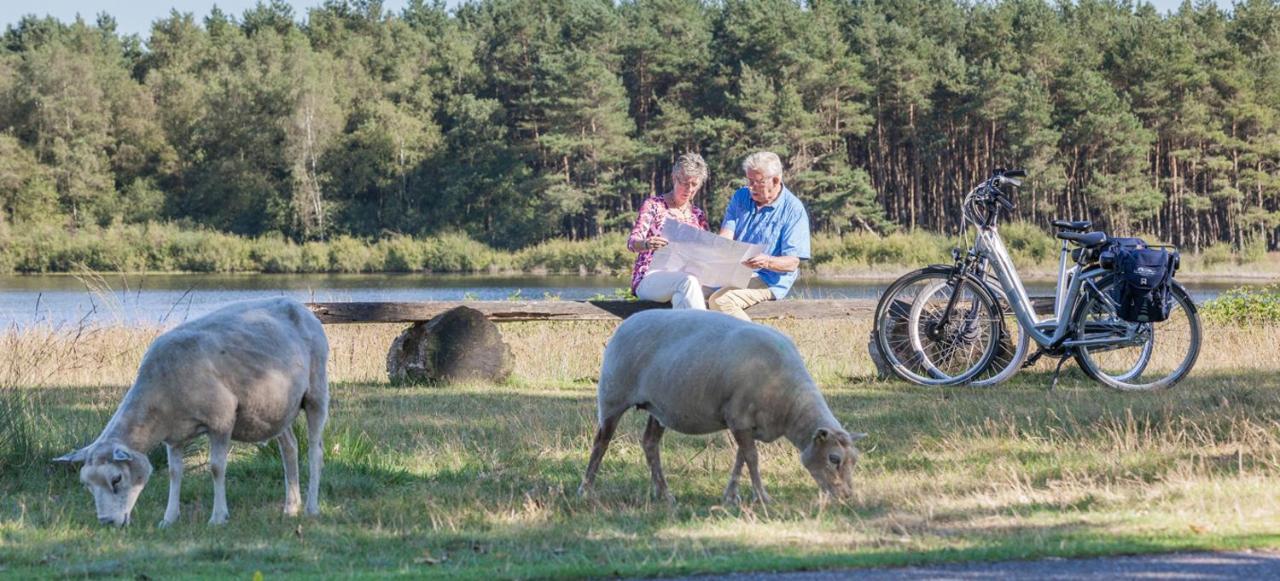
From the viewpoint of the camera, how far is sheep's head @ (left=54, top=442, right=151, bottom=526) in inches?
239

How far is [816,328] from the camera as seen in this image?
640 inches

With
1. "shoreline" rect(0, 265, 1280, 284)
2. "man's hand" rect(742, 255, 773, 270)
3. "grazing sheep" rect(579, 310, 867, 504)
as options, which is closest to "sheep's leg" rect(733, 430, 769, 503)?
"grazing sheep" rect(579, 310, 867, 504)

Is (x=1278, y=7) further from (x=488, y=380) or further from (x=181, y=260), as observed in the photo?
(x=488, y=380)

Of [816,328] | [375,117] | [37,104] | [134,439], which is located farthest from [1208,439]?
[37,104]

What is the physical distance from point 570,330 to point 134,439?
11.5 metres

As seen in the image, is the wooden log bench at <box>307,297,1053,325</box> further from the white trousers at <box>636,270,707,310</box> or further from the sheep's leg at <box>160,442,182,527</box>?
the sheep's leg at <box>160,442,182,527</box>

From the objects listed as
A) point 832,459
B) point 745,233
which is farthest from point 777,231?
point 832,459

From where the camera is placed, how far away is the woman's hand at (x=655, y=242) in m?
10.4

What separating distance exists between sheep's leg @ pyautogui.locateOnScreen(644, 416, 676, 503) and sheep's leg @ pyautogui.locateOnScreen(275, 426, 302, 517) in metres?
1.83

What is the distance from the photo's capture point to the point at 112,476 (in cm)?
609

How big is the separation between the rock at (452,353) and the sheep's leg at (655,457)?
18.0 feet

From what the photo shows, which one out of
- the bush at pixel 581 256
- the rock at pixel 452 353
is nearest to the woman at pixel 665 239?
the rock at pixel 452 353

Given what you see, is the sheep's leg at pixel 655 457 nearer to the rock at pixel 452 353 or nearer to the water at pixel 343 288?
the rock at pixel 452 353

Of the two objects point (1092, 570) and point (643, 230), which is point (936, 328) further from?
point (1092, 570)
